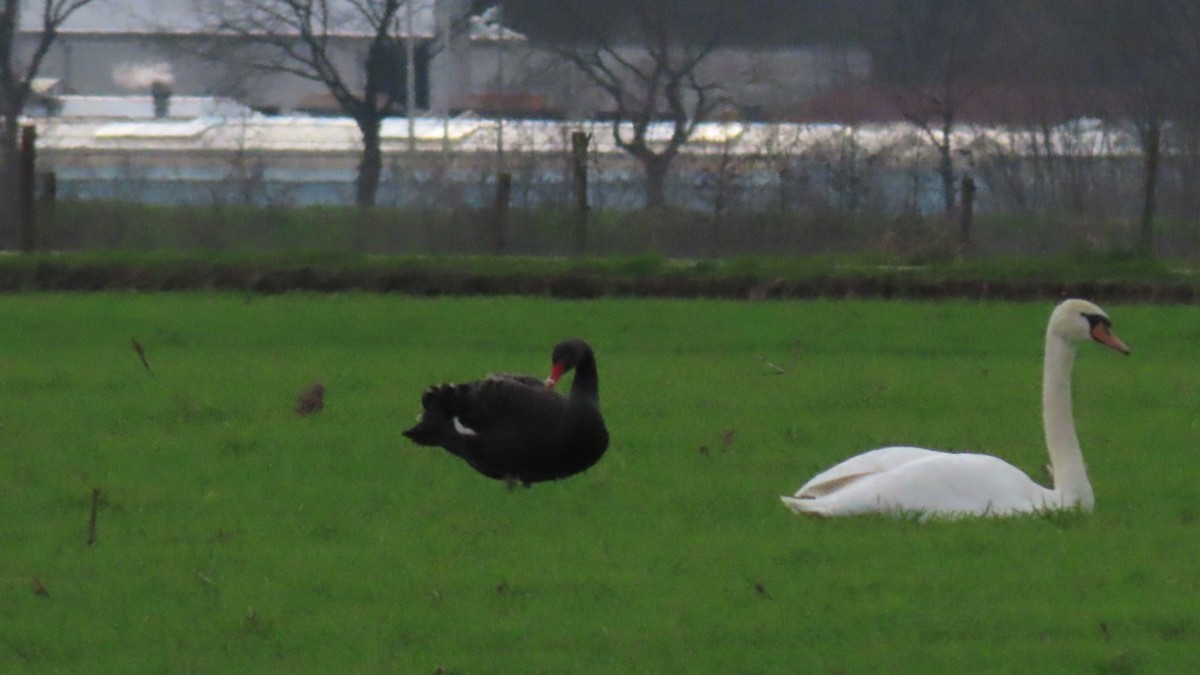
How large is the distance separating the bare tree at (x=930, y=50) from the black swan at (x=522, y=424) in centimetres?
2566

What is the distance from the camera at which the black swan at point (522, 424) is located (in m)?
8.17

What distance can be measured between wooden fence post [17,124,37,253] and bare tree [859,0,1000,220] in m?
16.2

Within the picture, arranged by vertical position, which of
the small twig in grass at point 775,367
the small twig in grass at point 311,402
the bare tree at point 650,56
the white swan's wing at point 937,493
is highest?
the bare tree at point 650,56

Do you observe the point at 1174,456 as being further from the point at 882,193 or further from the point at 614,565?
the point at 882,193

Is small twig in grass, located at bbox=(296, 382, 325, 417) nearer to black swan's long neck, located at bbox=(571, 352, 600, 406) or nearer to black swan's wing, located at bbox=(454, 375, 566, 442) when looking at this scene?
black swan's wing, located at bbox=(454, 375, 566, 442)

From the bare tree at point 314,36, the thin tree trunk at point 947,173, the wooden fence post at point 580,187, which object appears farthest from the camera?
the bare tree at point 314,36

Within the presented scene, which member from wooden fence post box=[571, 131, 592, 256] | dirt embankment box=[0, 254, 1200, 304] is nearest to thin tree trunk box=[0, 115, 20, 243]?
dirt embankment box=[0, 254, 1200, 304]

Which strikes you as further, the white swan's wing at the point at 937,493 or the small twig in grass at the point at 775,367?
the small twig in grass at the point at 775,367

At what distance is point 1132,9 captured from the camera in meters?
34.5

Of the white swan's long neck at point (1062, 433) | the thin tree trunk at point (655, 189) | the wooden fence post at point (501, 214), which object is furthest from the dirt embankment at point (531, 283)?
the white swan's long neck at point (1062, 433)

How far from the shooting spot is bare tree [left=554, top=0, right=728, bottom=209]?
34844 millimetres

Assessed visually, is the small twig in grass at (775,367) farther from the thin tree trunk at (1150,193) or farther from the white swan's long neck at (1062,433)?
the thin tree trunk at (1150,193)

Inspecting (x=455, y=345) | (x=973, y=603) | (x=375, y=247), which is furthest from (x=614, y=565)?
(x=375, y=247)

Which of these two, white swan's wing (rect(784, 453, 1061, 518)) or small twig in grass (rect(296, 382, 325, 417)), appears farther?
small twig in grass (rect(296, 382, 325, 417))
